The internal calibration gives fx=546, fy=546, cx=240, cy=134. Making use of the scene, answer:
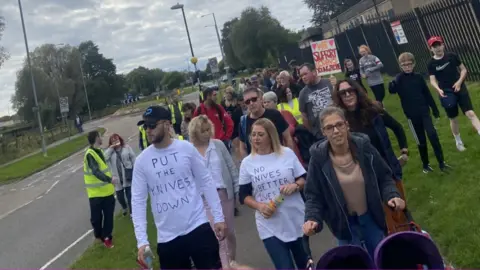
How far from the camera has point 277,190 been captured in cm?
474

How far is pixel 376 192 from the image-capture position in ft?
12.7

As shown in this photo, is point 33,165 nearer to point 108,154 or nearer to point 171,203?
point 108,154

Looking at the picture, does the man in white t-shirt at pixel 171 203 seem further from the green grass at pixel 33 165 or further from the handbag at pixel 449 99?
the green grass at pixel 33 165

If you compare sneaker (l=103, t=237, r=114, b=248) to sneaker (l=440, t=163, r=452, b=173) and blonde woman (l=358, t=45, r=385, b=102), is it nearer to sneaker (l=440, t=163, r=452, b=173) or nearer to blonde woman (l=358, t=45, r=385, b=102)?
sneaker (l=440, t=163, r=452, b=173)

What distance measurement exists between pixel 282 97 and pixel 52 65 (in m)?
81.0

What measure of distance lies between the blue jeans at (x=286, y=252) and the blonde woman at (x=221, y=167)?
131 centimetres

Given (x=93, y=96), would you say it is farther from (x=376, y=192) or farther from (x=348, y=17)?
(x=376, y=192)

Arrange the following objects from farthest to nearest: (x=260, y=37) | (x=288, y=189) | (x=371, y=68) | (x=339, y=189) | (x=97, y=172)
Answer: (x=260, y=37), (x=371, y=68), (x=97, y=172), (x=288, y=189), (x=339, y=189)

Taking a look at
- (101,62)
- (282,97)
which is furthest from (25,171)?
(101,62)

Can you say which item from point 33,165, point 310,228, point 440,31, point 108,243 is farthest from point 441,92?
point 33,165

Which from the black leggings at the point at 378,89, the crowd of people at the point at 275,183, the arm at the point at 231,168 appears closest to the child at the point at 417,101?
the crowd of people at the point at 275,183

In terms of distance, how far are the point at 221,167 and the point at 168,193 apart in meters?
1.86

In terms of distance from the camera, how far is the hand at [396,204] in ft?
12.0

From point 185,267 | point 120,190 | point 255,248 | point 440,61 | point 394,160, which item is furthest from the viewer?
point 120,190
